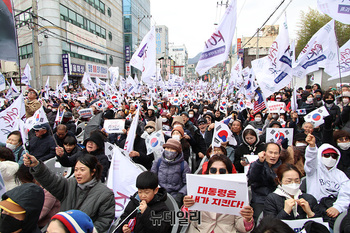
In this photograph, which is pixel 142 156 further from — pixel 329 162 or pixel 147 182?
pixel 329 162

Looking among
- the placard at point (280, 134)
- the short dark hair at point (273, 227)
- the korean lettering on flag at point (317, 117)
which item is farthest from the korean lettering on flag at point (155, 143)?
the korean lettering on flag at point (317, 117)

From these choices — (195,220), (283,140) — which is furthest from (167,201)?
(283,140)

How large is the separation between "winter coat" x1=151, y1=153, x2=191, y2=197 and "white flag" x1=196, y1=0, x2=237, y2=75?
366 centimetres

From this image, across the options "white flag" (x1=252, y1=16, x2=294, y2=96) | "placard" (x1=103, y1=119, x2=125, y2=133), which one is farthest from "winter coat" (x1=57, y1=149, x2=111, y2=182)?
"white flag" (x1=252, y1=16, x2=294, y2=96)

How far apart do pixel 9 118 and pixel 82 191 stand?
13.8 feet

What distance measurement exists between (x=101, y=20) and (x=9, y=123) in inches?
1456

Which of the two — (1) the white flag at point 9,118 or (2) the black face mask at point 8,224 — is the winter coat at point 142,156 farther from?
(1) the white flag at point 9,118

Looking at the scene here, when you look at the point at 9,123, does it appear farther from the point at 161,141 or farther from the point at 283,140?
the point at 283,140

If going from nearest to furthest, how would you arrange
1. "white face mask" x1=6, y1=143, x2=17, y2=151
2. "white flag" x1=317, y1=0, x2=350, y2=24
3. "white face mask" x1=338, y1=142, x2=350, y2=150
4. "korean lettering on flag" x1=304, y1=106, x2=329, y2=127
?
"white face mask" x1=338, y1=142, x2=350, y2=150 < "white flag" x1=317, y1=0, x2=350, y2=24 < "white face mask" x1=6, y1=143, x2=17, y2=151 < "korean lettering on flag" x1=304, y1=106, x2=329, y2=127

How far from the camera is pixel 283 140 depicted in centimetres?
497

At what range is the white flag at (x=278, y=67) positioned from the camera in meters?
6.61

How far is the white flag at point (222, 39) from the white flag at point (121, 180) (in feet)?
13.6

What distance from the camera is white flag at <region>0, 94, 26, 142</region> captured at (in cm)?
520

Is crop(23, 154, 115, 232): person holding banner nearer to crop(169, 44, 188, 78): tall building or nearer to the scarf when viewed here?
the scarf
